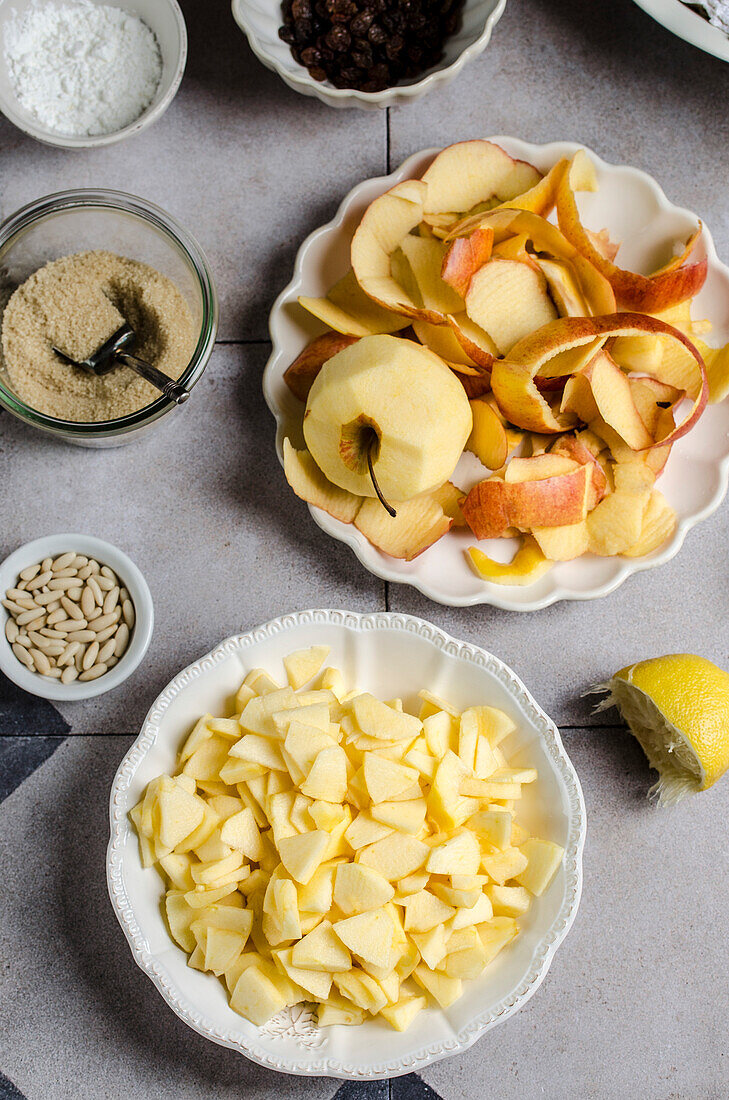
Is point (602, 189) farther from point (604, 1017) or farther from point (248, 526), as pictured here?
point (604, 1017)

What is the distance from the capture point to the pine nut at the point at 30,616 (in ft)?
3.20

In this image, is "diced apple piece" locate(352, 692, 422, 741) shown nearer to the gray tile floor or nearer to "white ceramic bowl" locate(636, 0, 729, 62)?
the gray tile floor

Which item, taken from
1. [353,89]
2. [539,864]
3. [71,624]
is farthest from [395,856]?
[353,89]

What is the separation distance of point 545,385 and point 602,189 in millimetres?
257

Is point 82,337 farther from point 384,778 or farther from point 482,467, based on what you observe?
point 384,778

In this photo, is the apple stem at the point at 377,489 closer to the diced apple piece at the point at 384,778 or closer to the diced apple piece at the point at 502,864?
the diced apple piece at the point at 384,778

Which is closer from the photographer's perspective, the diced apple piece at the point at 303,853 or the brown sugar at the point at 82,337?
the diced apple piece at the point at 303,853

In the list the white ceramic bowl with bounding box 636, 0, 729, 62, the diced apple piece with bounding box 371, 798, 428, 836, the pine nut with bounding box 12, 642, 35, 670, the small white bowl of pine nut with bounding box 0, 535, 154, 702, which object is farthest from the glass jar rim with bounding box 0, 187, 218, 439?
the white ceramic bowl with bounding box 636, 0, 729, 62

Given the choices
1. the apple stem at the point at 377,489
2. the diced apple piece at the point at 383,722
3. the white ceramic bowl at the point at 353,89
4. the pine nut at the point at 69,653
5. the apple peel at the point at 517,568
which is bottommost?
the pine nut at the point at 69,653

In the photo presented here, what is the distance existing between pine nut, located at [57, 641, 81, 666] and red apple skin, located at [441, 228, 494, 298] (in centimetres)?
55

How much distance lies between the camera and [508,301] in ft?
3.14

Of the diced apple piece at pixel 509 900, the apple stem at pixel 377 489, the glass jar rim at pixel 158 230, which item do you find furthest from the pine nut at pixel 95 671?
the diced apple piece at pixel 509 900

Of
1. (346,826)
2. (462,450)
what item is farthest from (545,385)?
(346,826)

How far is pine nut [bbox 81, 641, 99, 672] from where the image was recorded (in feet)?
3.19
